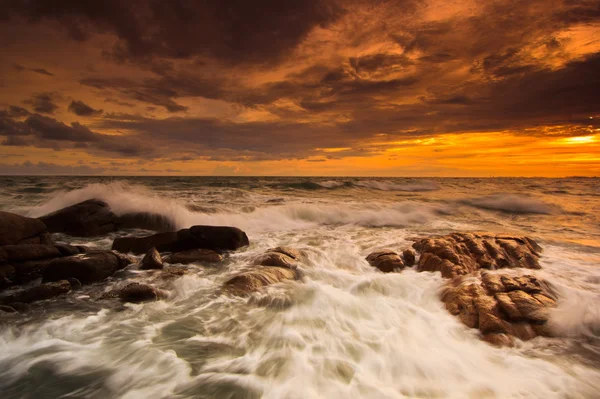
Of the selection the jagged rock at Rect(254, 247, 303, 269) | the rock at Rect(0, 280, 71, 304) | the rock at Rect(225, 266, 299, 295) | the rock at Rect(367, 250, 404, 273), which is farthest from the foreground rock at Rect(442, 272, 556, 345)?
the rock at Rect(0, 280, 71, 304)

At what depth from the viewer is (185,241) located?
26.3ft

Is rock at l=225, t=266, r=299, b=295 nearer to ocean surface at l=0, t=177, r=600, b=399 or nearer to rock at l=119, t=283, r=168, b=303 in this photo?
ocean surface at l=0, t=177, r=600, b=399

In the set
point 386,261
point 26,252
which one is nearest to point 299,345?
point 386,261

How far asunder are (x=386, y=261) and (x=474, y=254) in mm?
1994

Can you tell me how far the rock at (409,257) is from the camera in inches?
271

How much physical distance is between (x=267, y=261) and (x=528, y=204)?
20262mm

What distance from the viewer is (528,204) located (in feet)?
63.2

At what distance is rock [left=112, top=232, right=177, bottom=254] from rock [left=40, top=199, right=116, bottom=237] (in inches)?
94.0

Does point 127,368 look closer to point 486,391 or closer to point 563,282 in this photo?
point 486,391

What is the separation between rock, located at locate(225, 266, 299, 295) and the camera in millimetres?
5445

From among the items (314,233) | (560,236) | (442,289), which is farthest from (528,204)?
(442,289)

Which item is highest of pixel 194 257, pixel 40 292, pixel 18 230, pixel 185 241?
pixel 18 230

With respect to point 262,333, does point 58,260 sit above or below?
above

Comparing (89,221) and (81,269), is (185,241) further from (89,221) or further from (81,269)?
(89,221)
